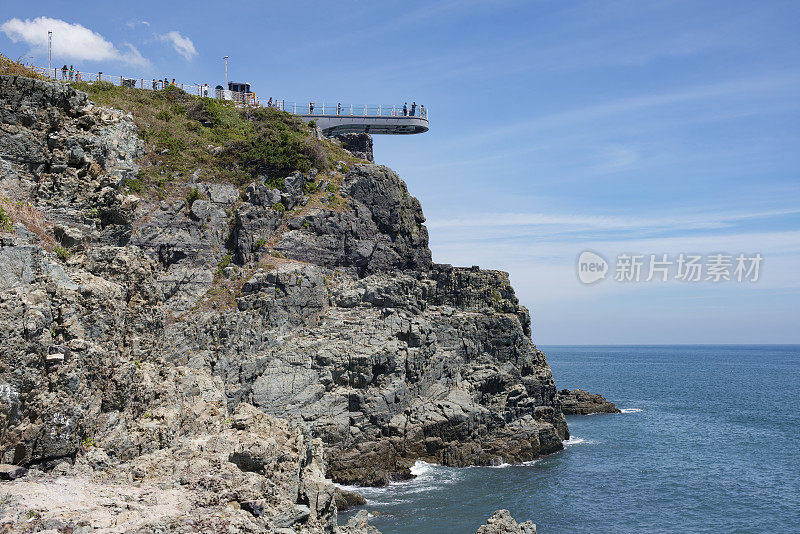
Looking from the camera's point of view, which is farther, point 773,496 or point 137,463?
point 773,496

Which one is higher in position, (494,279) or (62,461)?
(494,279)

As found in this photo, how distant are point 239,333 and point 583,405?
5749cm

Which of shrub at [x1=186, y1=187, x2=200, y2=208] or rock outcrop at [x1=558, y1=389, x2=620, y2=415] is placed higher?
shrub at [x1=186, y1=187, x2=200, y2=208]

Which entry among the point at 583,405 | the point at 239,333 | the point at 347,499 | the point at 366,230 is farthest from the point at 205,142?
the point at 583,405

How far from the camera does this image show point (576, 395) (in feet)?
306

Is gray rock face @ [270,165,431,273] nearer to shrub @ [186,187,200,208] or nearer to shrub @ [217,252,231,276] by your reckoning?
shrub @ [217,252,231,276]

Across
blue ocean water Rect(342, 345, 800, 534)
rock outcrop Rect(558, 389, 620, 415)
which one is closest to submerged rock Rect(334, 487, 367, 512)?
blue ocean water Rect(342, 345, 800, 534)

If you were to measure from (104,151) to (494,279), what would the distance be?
49309mm

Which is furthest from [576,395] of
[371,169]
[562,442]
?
[371,169]

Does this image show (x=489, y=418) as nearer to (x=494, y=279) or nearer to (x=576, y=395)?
(x=494, y=279)

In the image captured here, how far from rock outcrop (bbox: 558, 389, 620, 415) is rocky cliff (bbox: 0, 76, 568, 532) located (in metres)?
22.4

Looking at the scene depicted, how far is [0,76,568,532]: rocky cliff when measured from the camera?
595 inches

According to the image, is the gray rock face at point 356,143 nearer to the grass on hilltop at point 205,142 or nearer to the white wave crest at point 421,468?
the grass on hilltop at point 205,142

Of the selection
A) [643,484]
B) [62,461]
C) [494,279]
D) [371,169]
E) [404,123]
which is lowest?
[643,484]
